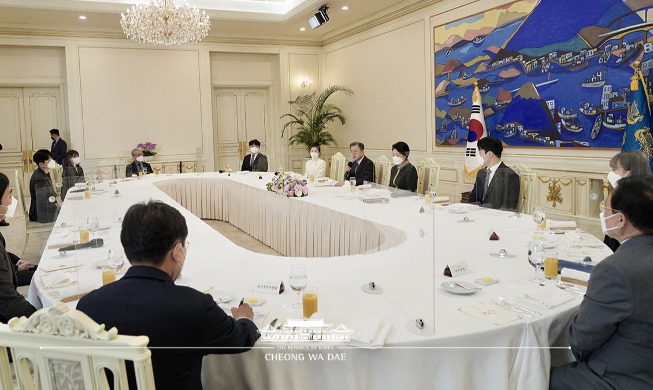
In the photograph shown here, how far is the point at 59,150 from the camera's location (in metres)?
9.73

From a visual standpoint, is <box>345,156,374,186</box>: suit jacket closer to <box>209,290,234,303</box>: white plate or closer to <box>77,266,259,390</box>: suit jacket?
<box>209,290,234,303</box>: white plate

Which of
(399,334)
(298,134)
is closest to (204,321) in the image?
(399,334)

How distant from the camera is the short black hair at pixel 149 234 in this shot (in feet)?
5.25

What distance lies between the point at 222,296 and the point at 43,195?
4.85 metres

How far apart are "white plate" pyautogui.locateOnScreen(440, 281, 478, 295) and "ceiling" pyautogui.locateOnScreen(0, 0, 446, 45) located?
670 centimetres

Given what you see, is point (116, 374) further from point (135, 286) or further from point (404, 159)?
point (404, 159)

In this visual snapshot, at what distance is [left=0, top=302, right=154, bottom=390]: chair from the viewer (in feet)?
3.95

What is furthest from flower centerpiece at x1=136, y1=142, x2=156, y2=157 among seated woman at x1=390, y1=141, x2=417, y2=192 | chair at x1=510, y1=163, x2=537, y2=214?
chair at x1=510, y1=163, x2=537, y2=214

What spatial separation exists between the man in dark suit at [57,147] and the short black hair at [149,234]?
9208 mm

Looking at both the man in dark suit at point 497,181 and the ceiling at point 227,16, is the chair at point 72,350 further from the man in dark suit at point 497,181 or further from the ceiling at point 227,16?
the ceiling at point 227,16

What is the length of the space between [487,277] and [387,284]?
0.47m

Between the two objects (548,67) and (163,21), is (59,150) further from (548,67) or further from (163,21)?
(548,67)

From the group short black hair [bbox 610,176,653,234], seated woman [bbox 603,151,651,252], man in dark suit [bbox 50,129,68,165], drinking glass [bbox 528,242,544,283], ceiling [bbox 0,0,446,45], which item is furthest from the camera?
man in dark suit [bbox 50,129,68,165]

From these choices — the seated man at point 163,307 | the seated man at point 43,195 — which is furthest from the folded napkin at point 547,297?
the seated man at point 43,195
